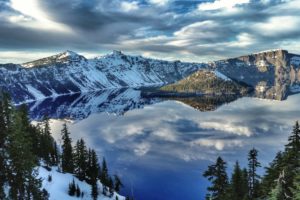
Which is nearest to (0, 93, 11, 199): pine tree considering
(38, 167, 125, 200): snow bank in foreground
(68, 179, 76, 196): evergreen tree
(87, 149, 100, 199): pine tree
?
(38, 167, 125, 200): snow bank in foreground

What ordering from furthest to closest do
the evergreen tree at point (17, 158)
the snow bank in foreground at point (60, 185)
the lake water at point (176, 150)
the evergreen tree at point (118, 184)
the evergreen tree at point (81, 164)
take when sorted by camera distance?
1. the lake water at point (176, 150)
2. the evergreen tree at point (118, 184)
3. the evergreen tree at point (81, 164)
4. the snow bank in foreground at point (60, 185)
5. the evergreen tree at point (17, 158)

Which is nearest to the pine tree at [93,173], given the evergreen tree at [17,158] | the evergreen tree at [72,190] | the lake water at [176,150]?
the evergreen tree at [72,190]

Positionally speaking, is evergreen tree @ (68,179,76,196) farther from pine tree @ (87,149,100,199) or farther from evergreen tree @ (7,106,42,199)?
evergreen tree @ (7,106,42,199)

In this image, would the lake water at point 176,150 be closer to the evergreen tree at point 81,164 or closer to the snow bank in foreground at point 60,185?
the evergreen tree at point 81,164

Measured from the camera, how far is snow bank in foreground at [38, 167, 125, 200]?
80.1 metres

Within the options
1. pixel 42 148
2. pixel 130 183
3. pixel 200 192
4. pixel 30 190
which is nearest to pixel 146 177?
pixel 130 183

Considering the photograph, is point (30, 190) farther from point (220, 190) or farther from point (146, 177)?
point (146, 177)

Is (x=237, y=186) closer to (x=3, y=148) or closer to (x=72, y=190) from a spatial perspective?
(x=3, y=148)

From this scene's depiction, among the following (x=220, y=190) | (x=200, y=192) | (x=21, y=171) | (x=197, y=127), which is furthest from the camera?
(x=197, y=127)

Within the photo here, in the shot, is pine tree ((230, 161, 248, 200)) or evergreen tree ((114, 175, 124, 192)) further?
evergreen tree ((114, 175, 124, 192))

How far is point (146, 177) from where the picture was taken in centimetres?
11188

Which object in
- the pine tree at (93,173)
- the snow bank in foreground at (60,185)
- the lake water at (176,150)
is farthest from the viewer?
the lake water at (176,150)

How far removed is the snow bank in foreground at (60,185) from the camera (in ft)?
263

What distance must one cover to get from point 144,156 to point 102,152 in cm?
1992
